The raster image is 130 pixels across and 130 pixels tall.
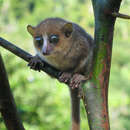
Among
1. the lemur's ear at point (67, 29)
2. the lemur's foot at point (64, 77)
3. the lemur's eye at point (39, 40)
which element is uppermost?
the lemur's ear at point (67, 29)

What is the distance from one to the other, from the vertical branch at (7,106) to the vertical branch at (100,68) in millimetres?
428

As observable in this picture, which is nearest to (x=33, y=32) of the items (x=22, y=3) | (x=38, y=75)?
(x=38, y=75)

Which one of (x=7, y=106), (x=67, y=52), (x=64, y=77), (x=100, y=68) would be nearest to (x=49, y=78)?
(x=67, y=52)

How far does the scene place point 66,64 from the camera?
8.96 ft

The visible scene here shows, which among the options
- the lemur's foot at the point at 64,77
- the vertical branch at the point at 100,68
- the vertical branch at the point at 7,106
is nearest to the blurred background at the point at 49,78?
the vertical branch at the point at 7,106

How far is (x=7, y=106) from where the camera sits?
164 cm

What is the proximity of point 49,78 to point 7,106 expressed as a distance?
658 centimetres

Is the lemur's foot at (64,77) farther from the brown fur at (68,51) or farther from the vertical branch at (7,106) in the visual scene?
the vertical branch at (7,106)

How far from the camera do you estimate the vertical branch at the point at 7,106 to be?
5.32 feet

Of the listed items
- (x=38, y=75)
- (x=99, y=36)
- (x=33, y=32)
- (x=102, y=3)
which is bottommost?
(x=38, y=75)

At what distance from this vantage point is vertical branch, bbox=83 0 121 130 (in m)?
1.31

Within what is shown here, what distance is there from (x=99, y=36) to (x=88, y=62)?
1.38 metres

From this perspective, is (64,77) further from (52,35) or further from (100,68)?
(100,68)

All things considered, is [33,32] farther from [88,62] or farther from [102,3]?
[102,3]
